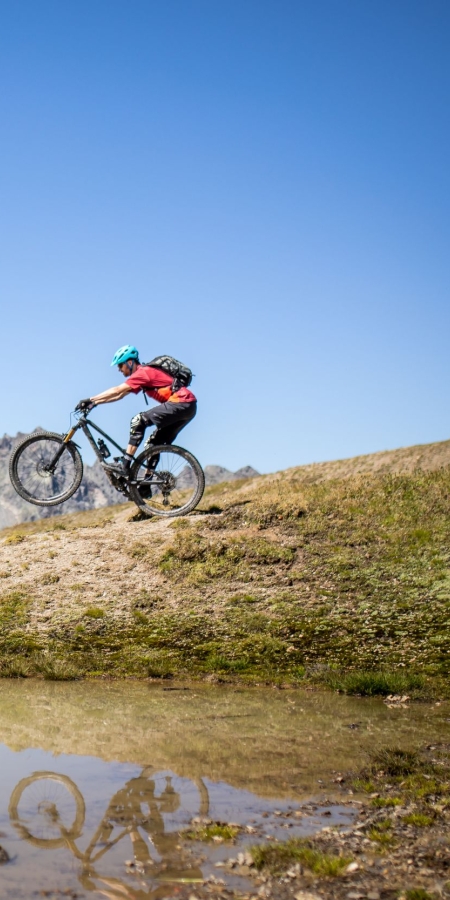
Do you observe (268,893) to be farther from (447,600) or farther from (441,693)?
(447,600)

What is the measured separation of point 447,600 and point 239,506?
7801mm

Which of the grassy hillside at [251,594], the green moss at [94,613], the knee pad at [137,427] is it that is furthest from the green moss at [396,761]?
the knee pad at [137,427]

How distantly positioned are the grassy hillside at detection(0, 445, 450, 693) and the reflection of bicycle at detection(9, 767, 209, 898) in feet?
17.5

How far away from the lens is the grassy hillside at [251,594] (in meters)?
12.7

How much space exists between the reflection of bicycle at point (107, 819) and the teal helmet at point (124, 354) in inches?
530

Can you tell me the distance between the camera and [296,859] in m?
5.25

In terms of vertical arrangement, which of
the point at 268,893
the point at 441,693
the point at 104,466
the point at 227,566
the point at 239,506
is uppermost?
the point at 104,466

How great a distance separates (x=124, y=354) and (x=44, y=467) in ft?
11.6

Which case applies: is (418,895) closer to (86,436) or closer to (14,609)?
(14,609)

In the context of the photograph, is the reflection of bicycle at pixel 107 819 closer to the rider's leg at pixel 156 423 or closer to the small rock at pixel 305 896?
the small rock at pixel 305 896

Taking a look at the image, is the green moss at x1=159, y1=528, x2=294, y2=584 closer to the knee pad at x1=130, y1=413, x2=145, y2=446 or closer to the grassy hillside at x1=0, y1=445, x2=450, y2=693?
the grassy hillside at x1=0, y1=445, x2=450, y2=693

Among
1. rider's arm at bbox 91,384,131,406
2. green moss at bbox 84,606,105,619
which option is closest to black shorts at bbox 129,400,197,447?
rider's arm at bbox 91,384,131,406

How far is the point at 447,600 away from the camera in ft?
48.0

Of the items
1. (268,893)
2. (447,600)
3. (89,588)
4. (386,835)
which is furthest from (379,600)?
(268,893)
